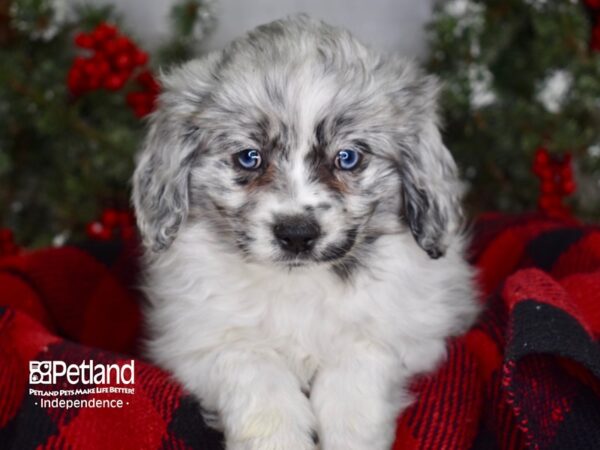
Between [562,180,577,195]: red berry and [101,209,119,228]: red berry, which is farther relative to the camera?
[101,209,119,228]: red berry

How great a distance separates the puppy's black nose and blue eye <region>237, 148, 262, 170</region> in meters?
0.24

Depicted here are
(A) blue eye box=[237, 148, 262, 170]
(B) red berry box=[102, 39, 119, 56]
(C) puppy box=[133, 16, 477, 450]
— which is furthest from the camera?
(B) red berry box=[102, 39, 119, 56]

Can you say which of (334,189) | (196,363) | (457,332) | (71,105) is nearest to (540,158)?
(457,332)

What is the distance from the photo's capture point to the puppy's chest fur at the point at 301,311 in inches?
99.6

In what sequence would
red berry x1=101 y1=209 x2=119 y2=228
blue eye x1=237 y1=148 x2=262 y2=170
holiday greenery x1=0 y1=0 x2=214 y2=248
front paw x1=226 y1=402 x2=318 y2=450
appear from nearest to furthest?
front paw x1=226 y1=402 x2=318 y2=450 < blue eye x1=237 y1=148 x2=262 y2=170 < holiday greenery x1=0 y1=0 x2=214 y2=248 < red berry x1=101 y1=209 x2=119 y2=228

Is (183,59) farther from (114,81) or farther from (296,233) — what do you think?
(296,233)

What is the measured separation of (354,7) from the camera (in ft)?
14.7

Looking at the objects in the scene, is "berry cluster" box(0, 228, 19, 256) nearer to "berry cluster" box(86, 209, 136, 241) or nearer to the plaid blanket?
"berry cluster" box(86, 209, 136, 241)

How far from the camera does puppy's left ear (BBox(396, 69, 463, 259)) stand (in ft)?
8.27

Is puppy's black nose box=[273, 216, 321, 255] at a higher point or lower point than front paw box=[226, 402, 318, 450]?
higher

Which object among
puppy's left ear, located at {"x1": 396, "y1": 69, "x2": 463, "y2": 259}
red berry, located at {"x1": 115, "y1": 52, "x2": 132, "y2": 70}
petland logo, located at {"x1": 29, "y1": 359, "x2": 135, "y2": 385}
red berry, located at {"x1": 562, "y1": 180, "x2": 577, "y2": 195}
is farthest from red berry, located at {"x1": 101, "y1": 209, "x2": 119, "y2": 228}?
red berry, located at {"x1": 562, "y1": 180, "x2": 577, "y2": 195}

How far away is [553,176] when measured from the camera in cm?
371

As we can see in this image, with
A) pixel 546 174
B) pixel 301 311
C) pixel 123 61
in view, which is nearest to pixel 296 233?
pixel 301 311

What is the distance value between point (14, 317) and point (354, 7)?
2612 mm
